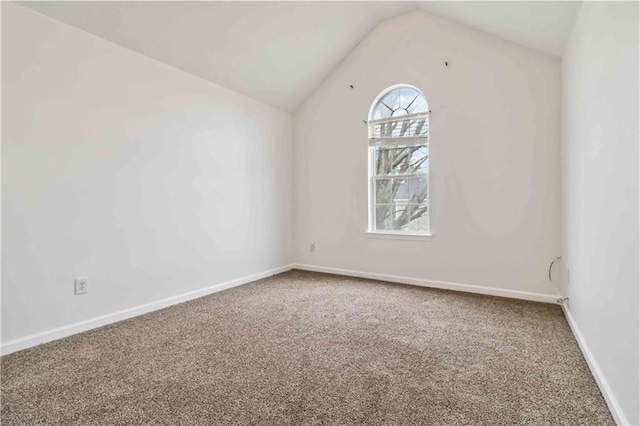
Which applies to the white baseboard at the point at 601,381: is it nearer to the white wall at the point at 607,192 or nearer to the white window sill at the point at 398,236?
the white wall at the point at 607,192

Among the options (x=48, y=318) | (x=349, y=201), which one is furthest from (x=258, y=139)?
(x=48, y=318)

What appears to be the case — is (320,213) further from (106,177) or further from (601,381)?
(601,381)

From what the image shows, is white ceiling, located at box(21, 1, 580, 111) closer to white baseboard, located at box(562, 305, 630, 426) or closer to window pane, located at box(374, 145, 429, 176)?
window pane, located at box(374, 145, 429, 176)

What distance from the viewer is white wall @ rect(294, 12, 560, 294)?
10.1ft

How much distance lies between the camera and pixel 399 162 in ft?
13.0

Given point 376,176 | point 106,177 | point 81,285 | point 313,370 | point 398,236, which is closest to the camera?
point 313,370

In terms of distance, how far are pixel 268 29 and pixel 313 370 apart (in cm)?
304

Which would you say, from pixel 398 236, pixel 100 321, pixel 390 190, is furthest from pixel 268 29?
pixel 100 321

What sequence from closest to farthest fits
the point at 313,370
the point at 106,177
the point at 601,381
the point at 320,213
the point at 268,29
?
1. the point at 601,381
2. the point at 313,370
3. the point at 106,177
4. the point at 268,29
5. the point at 320,213

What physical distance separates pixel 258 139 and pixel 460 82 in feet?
7.81

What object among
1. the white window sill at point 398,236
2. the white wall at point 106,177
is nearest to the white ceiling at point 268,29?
the white wall at point 106,177

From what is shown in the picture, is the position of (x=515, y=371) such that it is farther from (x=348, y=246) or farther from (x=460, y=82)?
(x=460, y=82)

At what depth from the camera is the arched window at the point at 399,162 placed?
3.79 metres

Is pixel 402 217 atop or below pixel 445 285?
atop
